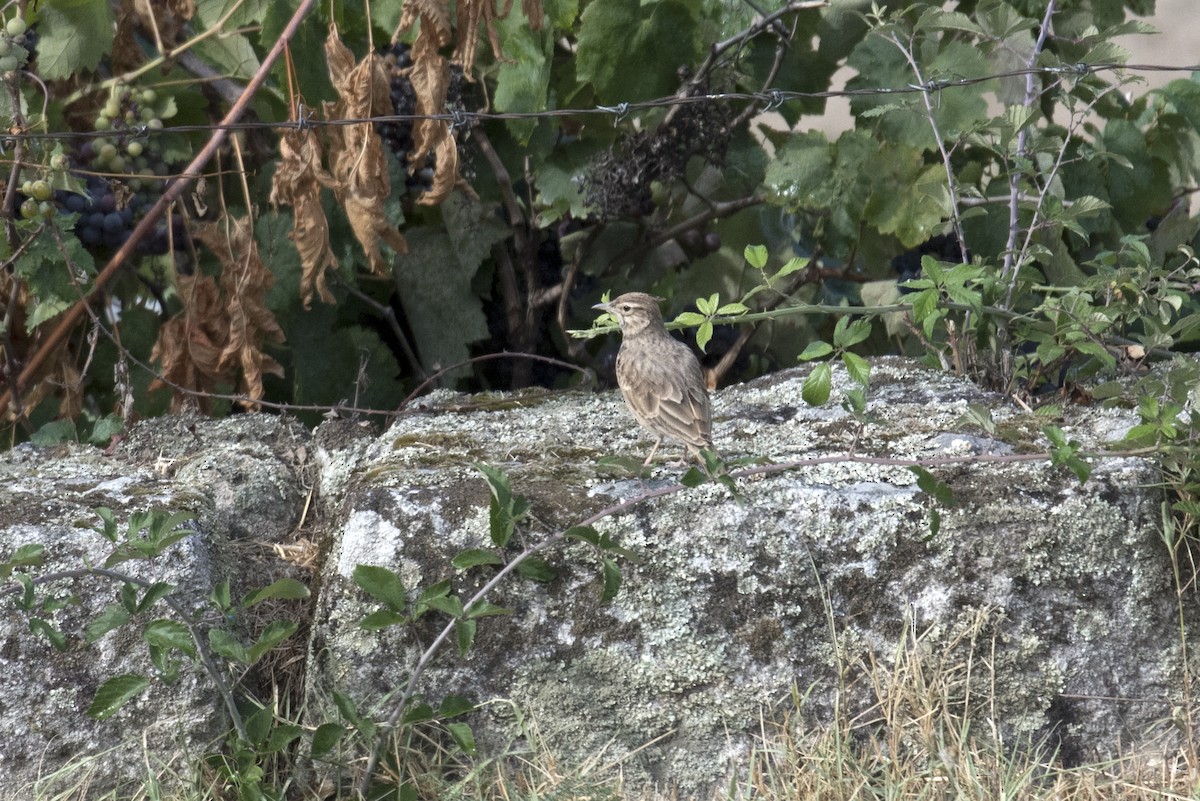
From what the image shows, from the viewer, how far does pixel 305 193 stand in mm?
3732

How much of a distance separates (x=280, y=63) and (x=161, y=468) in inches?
54.7

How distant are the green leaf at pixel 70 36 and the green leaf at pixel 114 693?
2.12 meters

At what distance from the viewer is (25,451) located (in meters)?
3.79

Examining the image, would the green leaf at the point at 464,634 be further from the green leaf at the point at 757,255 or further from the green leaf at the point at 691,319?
the green leaf at the point at 757,255

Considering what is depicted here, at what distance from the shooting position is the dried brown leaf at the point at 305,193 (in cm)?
368

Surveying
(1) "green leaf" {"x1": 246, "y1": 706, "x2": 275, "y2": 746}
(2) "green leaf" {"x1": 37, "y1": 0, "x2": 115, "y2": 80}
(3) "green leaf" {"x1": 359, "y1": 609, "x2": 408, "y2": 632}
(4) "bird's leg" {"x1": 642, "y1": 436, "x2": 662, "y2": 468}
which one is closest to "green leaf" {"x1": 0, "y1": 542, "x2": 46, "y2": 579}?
(1) "green leaf" {"x1": 246, "y1": 706, "x2": 275, "y2": 746}

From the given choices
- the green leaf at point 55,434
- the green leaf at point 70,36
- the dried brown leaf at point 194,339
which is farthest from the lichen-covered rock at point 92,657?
the green leaf at point 70,36

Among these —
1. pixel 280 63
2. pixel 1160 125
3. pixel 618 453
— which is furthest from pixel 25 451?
pixel 1160 125

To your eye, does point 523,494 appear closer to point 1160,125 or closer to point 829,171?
point 829,171

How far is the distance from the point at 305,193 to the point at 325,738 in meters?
1.86

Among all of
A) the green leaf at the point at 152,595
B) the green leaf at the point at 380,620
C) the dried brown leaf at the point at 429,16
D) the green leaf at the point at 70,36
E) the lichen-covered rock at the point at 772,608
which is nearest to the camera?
the green leaf at the point at 152,595

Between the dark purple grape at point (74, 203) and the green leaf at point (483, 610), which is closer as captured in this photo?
the green leaf at point (483, 610)

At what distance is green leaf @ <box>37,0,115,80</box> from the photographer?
3.75 meters

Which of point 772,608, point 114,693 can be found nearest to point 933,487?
point 772,608
